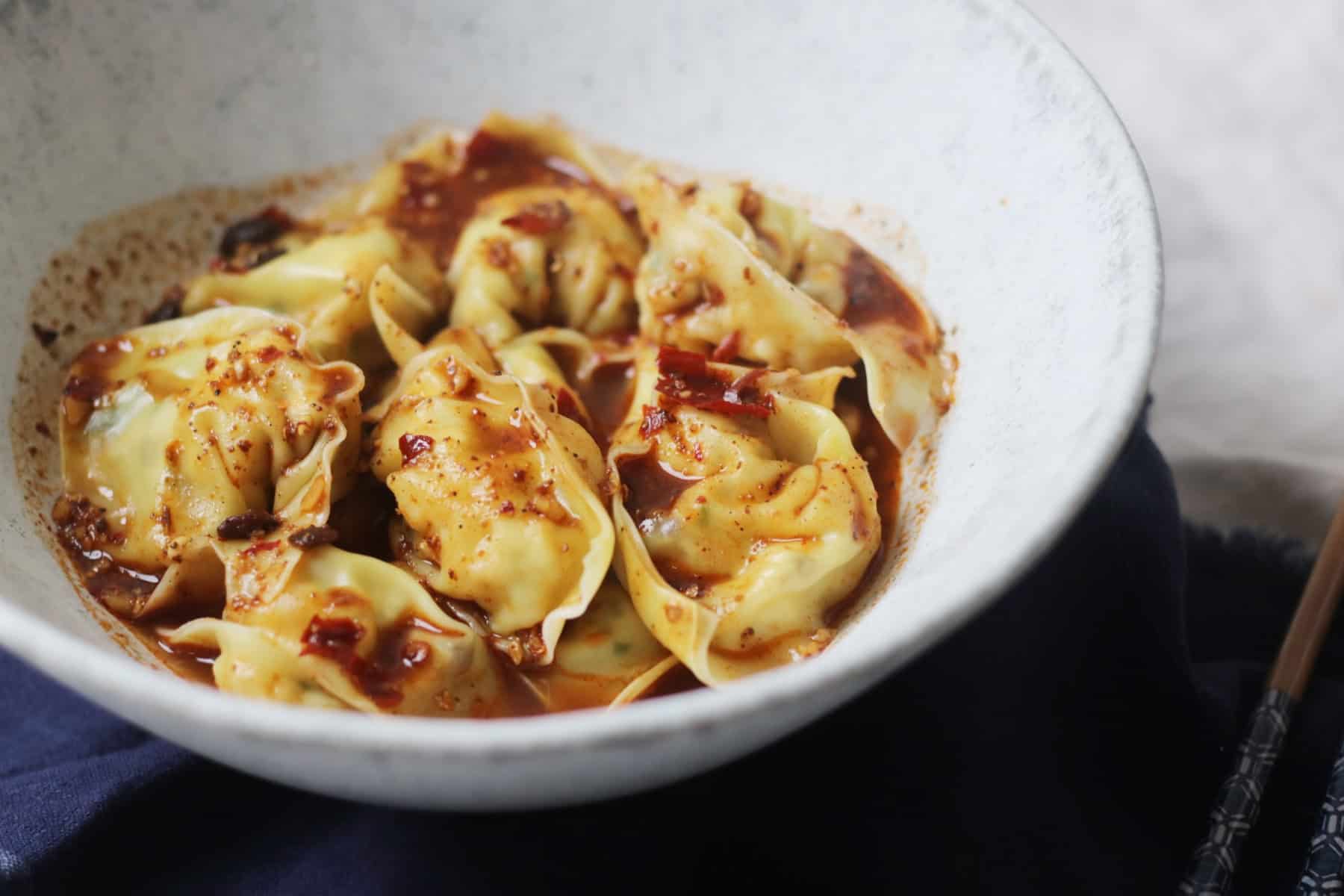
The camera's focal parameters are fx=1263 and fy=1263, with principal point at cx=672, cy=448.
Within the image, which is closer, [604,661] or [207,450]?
[604,661]

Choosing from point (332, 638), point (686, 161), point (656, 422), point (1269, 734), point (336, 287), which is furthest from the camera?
point (686, 161)

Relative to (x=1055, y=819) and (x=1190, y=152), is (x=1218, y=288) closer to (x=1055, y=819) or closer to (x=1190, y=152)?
(x=1190, y=152)

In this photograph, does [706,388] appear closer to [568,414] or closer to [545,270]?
[568,414]

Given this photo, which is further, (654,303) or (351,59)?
(351,59)

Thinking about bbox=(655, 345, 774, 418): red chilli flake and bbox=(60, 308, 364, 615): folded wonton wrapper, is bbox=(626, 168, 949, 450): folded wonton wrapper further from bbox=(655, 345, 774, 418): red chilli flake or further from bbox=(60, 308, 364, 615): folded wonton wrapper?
bbox=(60, 308, 364, 615): folded wonton wrapper

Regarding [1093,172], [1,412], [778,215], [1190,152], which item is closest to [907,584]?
[1093,172]

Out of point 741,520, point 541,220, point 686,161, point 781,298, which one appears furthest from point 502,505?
point 686,161

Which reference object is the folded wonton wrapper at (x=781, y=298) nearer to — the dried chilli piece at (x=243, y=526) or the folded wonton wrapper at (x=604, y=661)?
the folded wonton wrapper at (x=604, y=661)
